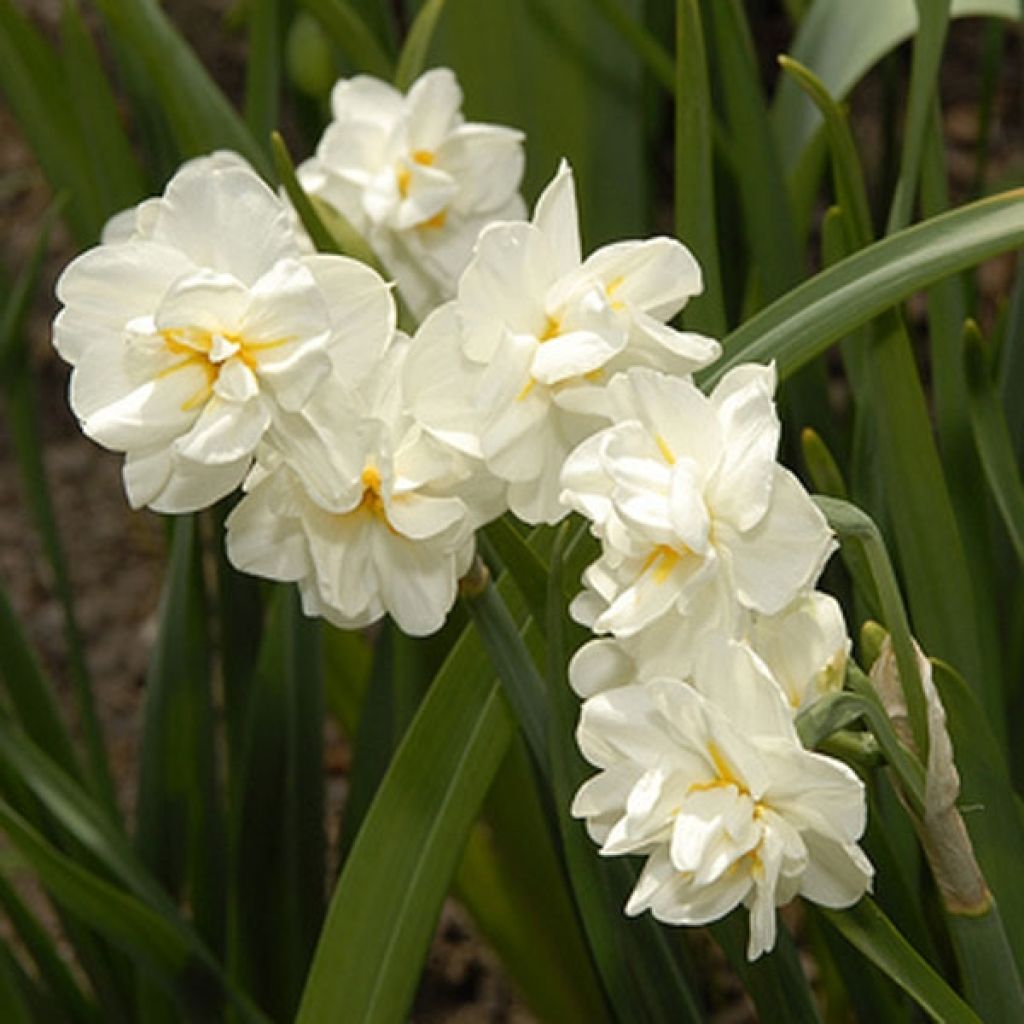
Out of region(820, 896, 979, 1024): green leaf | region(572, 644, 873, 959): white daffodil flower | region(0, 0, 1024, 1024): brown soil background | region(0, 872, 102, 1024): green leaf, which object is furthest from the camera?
region(0, 0, 1024, 1024): brown soil background

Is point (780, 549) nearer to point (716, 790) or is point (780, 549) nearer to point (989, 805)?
point (716, 790)

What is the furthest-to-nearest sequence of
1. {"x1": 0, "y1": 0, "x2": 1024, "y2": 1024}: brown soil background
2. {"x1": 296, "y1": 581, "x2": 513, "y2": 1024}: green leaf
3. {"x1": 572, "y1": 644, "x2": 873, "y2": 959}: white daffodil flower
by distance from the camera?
{"x1": 0, "y1": 0, "x2": 1024, "y2": 1024}: brown soil background < {"x1": 296, "y1": 581, "x2": 513, "y2": 1024}: green leaf < {"x1": 572, "y1": 644, "x2": 873, "y2": 959}: white daffodil flower

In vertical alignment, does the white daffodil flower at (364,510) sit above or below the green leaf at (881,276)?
above

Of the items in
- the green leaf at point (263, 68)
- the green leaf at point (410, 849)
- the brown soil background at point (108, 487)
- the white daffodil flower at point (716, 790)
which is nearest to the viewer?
the white daffodil flower at point (716, 790)

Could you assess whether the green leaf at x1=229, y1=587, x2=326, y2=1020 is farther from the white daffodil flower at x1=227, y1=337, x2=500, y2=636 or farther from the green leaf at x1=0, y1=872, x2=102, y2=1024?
the white daffodil flower at x1=227, y1=337, x2=500, y2=636

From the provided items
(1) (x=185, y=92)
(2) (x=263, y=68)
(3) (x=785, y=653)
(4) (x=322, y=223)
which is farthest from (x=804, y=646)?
(2) (x=263, y=68)

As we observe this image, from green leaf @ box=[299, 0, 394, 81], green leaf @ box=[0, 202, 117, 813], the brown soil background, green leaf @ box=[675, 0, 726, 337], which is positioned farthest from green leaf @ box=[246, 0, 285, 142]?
the brown soil background

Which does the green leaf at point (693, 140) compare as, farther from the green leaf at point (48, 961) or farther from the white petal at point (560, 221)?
the green leaf at point (48, 961)

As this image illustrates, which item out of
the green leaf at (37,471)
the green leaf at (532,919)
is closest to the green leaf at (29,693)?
the green leaf at (37,471)

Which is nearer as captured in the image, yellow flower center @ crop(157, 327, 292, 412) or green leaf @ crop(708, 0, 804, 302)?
yellow flower center @ crop(157, 327, 292, 412)
